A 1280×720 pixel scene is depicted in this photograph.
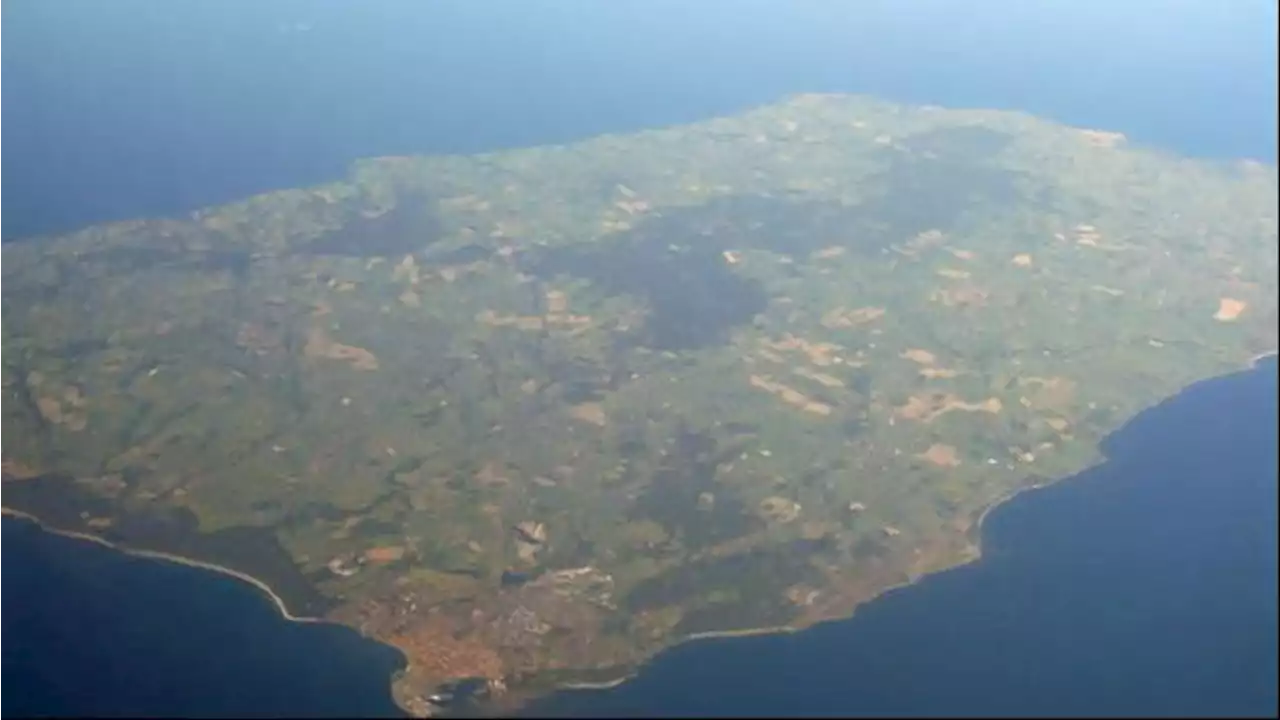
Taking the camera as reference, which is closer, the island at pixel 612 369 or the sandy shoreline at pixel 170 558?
the sandy shoreline at pixel 170 558

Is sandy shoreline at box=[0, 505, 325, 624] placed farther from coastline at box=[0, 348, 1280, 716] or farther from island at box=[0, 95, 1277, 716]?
island at box=[0, 95, 1277, 716]

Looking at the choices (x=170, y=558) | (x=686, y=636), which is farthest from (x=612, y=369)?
(x=170, y=558)

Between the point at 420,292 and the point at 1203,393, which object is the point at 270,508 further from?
the point at 1203,393

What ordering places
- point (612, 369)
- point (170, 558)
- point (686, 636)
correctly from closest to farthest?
point (686, 636)
point (170, 558)
point (612, 369)

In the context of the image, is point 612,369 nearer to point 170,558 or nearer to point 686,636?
point 686,636

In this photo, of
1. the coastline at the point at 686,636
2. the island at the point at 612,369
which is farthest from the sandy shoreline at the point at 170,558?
the island at the point at 612,369

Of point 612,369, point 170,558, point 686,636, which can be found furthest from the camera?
point 612,369

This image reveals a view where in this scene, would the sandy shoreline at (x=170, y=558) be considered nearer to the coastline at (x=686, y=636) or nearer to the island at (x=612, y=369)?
the coastline at (x=686, y=636)

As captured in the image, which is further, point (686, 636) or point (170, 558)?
point (170, 558)
